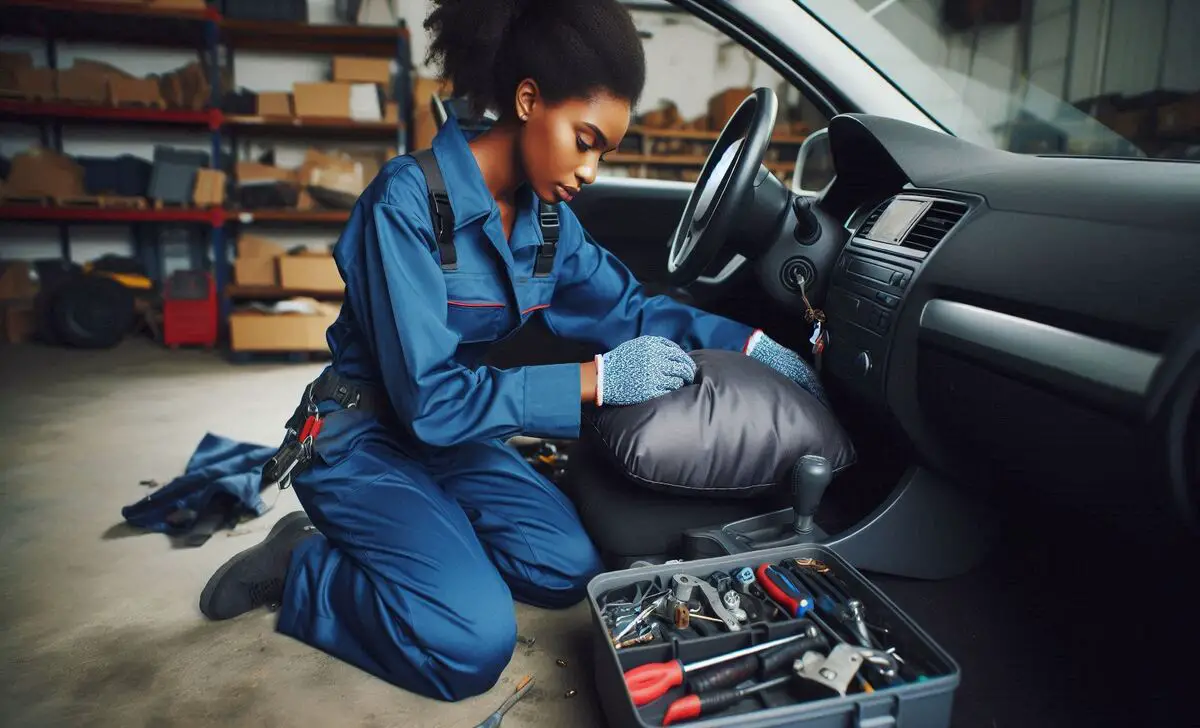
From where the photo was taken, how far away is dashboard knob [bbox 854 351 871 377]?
3.70ft

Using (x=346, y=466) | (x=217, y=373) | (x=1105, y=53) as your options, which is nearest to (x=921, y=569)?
(x=346, y=466)

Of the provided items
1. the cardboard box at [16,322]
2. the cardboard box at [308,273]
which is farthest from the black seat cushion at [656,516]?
the cardboard box at [16,322]

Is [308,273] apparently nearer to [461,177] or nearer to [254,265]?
[254,265]

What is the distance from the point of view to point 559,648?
1235 mm

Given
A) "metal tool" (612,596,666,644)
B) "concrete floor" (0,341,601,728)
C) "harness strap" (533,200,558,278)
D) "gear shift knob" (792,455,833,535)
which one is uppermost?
"harness strap" (533,200,558,278)

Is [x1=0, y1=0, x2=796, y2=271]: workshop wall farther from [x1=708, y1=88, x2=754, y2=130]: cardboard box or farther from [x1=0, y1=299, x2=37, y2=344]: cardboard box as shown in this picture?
[x1=708, y1=88, x2=754, y2=130]: cardboard box

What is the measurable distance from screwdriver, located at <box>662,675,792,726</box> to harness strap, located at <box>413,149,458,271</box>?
0.72 meters

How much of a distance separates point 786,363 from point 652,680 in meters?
0.66

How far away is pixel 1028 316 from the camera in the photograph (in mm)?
898

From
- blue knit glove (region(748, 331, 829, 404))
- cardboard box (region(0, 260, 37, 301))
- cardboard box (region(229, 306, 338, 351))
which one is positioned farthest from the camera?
cardboard box (region(0, 260, 37, 301))

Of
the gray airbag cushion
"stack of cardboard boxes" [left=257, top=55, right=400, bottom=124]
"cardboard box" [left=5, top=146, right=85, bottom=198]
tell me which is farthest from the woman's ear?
"cardboard box" [left=5, top=146, right=85, bottom=198]

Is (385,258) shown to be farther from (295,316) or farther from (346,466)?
(295,316)

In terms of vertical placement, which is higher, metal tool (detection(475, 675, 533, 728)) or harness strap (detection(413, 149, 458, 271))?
harness strap (detection(413, 149, 458, 271))

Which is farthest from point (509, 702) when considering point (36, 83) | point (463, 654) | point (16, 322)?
point (36, 83)
